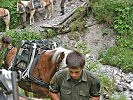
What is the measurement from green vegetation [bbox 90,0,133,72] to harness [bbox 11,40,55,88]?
175 inches

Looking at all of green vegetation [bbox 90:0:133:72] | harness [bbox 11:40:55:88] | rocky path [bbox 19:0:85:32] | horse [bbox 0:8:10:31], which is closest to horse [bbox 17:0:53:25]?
rocky path [bbox 19:0:85:32]

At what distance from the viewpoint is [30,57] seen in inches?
267

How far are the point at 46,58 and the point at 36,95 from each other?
36.8 inches

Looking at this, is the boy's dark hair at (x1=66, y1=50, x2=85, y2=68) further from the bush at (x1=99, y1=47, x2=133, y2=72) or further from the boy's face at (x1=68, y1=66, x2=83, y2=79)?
the bush at (x1=99, y1=47, x2=133, y2=72)

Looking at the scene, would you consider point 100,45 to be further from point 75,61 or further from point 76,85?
point 75,61

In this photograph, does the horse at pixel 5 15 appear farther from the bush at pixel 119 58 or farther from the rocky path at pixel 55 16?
the bush at pixel 119 58

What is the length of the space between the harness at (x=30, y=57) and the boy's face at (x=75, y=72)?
2.90 meters

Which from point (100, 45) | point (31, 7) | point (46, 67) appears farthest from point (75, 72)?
point (31, 7)

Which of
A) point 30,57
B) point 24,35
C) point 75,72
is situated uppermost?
point 75,72

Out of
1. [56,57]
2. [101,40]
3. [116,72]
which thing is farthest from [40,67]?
[101,40]

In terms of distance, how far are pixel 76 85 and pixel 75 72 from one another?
25 cm

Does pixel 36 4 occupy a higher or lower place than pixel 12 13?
higher

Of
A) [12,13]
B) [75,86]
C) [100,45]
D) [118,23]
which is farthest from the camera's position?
[12,13]

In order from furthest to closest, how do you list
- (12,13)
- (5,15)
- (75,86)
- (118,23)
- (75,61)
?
1. (12,13)
2. (5,15)
3. (118,23)
4. (75,86)
5. (75,61)
